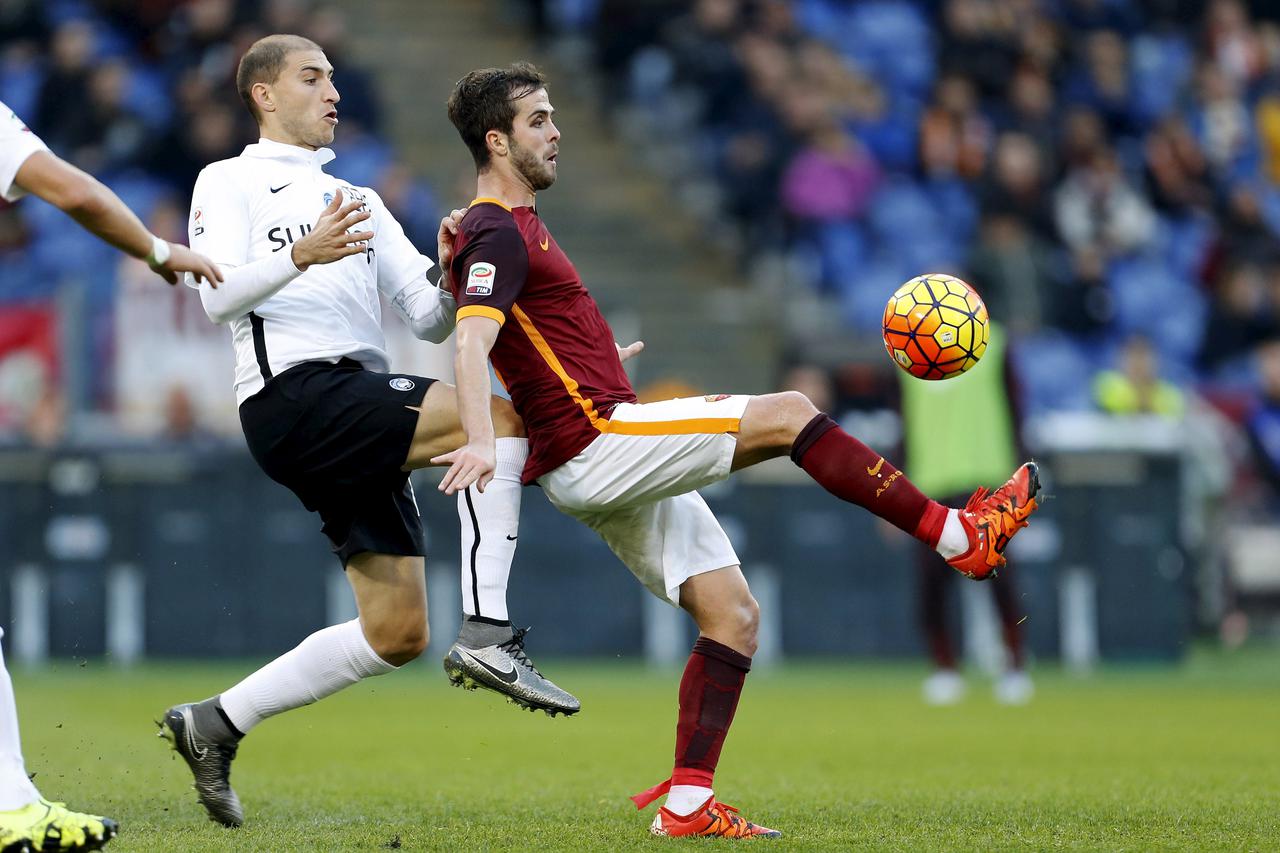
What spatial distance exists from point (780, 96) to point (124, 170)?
19.8 ft

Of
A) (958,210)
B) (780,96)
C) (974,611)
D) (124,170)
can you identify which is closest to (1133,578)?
(974,611)

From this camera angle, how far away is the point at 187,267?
515cm

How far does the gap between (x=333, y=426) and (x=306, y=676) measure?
0.98m

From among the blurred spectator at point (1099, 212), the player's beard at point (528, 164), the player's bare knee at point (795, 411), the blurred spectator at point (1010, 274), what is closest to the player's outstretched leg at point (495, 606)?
the player's beard at point (528, 164)

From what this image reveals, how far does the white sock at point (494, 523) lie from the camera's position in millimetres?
5910

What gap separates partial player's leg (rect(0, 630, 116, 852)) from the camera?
4.90 meters

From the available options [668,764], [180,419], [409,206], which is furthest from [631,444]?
[409,206]

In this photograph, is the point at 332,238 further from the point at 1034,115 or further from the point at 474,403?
the point at 1034,115

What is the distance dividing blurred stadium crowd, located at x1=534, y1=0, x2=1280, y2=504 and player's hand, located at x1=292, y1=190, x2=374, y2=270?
31.0 ft

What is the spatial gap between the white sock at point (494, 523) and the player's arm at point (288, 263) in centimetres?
80

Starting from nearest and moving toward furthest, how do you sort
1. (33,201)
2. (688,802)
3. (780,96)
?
(688,802) → (33,201) → (780,96)

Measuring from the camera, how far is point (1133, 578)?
1378cm

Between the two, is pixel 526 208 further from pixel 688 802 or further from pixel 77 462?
pixel 77 462

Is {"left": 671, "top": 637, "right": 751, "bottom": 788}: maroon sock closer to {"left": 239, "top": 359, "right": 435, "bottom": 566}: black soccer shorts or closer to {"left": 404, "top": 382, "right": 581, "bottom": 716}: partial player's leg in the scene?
{"left": 404, "top": 382, "right": 581, "bottom": 716}: partial player's leg
